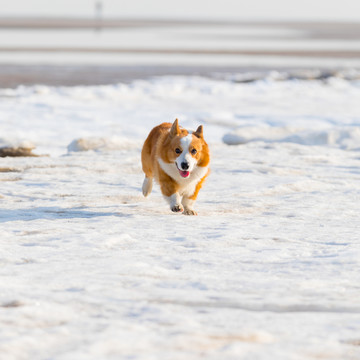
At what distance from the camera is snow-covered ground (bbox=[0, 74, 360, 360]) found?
4.19 m

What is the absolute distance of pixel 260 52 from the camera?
47.6m

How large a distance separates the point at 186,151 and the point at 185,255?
4.64 feet

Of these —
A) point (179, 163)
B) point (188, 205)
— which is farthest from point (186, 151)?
point (188, 205)

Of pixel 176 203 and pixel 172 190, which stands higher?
pixel 172 190

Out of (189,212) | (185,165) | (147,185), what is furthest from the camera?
(147,185)

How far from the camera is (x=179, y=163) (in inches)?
276

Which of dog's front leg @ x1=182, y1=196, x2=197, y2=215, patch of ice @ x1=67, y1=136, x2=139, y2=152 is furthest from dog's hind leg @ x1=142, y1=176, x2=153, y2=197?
patch of ice @ x1=67, y1=136, x2=139, y2=152

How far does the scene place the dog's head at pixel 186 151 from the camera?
6.99 metres

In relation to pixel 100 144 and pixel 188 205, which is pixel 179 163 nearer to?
pixel 188 205

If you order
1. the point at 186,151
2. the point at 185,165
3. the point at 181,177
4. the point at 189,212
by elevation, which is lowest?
the point at 189,212

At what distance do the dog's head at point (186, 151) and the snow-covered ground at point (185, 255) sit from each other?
55 cm

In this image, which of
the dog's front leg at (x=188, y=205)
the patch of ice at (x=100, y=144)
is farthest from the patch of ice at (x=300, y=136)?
the dog's front leg at (x=188, y=205)

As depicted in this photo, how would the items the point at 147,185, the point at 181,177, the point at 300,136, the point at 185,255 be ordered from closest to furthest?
1. the point at 185,255
2. the point at 181,177
3. the point at 147,185
4. the point at 300,136

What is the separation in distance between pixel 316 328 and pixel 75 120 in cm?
1279
